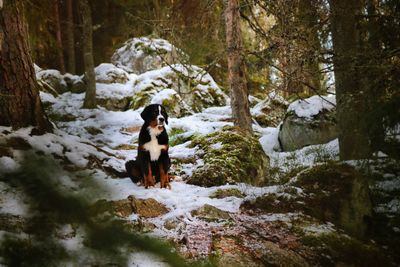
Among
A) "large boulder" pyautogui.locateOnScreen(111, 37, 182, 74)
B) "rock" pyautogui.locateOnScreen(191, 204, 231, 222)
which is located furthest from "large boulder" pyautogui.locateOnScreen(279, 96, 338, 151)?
"large boulder" pyautogui.locateOnScreen(111, 37, 182, 74)

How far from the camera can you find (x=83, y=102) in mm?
13391

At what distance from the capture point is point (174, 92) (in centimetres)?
1391

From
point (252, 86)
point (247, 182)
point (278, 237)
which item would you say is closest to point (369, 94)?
point (278, 237)

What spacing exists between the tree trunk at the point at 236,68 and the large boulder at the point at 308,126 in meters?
2.53

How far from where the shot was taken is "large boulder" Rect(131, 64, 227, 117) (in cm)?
1361

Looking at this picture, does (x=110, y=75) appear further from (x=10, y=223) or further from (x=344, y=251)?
(x=344, y=251)

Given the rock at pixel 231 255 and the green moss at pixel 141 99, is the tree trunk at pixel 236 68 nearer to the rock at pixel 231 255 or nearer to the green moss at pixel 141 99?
the rock at pixel 231 255

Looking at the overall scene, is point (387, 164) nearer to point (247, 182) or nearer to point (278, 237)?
point (247, 182)

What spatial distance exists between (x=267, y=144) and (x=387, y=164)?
14.6 feet

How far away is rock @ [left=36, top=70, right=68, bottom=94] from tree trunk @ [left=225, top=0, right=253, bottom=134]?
9.19 metres

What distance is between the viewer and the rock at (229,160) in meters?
6.08

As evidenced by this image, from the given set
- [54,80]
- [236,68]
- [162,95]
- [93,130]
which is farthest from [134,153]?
[54,80]

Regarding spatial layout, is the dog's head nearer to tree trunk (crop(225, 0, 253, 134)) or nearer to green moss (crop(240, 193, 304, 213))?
green moss (crop(240, 193, 304, 213))

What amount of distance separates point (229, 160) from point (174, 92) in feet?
25.6
